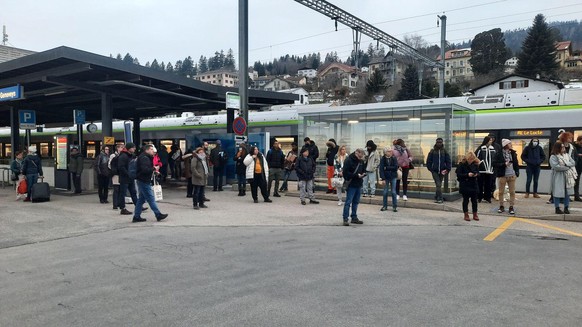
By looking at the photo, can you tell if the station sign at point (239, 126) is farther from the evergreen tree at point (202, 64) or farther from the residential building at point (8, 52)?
the evergreen tree at point (202, 64)

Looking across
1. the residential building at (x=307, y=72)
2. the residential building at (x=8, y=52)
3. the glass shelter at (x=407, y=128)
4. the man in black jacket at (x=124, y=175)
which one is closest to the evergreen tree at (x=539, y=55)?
the glass shelter at (x=407, y=128)

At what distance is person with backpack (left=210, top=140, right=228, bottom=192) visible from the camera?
49.4 ft

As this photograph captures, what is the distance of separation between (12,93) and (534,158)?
54.5 feet

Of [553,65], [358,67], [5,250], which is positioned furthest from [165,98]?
[553,65]

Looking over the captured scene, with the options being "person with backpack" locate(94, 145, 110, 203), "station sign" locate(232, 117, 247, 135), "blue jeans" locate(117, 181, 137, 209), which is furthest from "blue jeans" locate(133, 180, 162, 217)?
"station sign" locate(232, 117, 247, 135)

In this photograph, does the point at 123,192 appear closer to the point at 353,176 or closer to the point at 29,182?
the point at 29,182

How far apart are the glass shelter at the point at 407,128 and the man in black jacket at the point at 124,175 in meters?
6.35

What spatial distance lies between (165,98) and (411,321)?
1665cm

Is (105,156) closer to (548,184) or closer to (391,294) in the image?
(391,294)

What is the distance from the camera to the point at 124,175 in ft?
35.1

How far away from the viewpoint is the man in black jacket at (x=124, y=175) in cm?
1052

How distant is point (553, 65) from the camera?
214 ft

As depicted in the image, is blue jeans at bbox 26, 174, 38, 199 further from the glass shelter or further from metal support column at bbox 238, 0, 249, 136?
the glass shelter

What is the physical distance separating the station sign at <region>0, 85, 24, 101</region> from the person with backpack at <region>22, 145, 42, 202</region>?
2.60 metres
